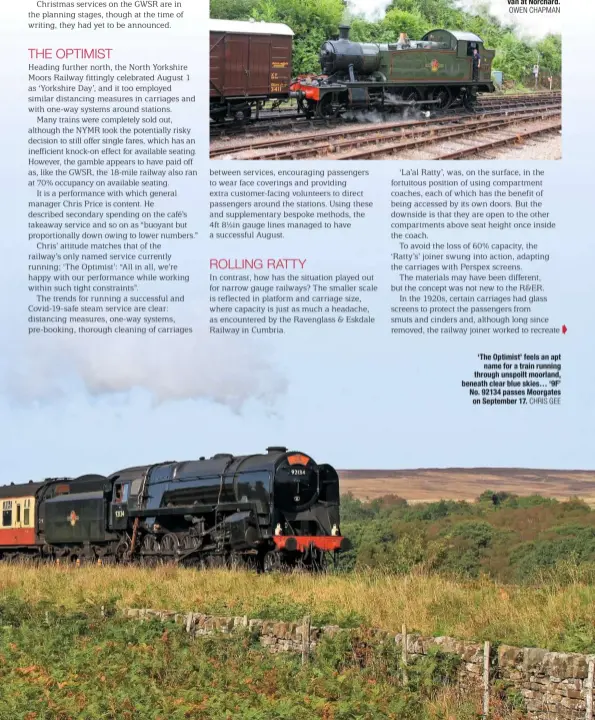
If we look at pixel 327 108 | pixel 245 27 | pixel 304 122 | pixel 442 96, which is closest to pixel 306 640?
pixel 245 27

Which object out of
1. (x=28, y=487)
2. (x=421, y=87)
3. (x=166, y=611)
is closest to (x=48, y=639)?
(x=166, y=611)

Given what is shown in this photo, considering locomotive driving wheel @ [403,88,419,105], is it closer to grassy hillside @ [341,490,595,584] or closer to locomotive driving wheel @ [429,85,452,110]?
locomotive driving wheel @ [429,85,452,110]

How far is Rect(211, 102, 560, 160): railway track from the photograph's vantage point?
A: 30844 mm

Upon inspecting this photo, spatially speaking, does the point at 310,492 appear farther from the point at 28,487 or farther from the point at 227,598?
the point at 28,487

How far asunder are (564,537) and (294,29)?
851 inches

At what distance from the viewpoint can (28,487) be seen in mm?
35125

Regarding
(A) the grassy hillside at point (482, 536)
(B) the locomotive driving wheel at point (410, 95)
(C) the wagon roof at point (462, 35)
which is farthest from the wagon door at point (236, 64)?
(A) the grassy hillside at point (482, 536)

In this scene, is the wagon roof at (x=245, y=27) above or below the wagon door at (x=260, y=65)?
above

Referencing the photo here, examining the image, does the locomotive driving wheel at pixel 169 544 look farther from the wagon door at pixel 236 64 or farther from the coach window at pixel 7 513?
the wagon door at pixel 236 64

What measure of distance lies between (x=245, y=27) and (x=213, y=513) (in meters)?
17.1

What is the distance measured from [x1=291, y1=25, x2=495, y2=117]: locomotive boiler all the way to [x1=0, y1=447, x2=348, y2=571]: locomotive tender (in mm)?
15763

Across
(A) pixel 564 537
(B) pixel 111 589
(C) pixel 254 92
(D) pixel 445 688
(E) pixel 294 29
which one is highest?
(E) pixel 294 29

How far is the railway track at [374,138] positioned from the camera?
30.8m

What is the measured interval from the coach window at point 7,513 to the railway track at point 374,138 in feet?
46.5
